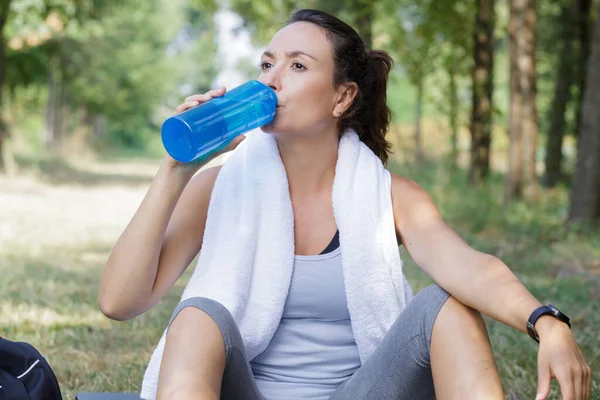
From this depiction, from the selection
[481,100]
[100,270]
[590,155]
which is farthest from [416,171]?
[100,270]

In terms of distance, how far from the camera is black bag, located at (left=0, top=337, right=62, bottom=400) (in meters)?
2.15

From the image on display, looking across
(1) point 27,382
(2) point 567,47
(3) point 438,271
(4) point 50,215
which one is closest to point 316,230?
(3) point 438,271

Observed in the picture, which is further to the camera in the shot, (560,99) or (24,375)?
(560,99)

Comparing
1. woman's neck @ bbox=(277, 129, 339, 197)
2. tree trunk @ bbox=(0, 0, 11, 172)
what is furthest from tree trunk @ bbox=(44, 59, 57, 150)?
woman's neck @ bbox=(277, 129, 339, 197)

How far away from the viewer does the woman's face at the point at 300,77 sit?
240cm

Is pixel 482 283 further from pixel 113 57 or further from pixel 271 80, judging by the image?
pixel 113 57

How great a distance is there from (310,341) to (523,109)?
7920 mm

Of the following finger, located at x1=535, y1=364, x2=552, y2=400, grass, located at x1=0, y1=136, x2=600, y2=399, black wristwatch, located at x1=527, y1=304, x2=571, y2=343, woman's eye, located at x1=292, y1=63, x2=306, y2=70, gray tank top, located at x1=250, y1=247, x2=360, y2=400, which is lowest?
grass, located at x1=0, y1=136, x2=600, y2=399

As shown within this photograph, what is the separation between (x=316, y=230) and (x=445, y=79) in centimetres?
1419

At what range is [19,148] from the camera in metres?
20.5

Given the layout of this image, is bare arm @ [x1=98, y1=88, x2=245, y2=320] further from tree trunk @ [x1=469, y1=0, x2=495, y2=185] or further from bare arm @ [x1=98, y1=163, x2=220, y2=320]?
tree trunk @ [x1=469, y1=0, x2=495, y2=185]

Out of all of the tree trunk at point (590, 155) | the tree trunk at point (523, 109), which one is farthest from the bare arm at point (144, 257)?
the tree trunk at point (523, 109)

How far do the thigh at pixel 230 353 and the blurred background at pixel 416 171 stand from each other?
2.20 ft

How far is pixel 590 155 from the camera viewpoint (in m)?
7.53
